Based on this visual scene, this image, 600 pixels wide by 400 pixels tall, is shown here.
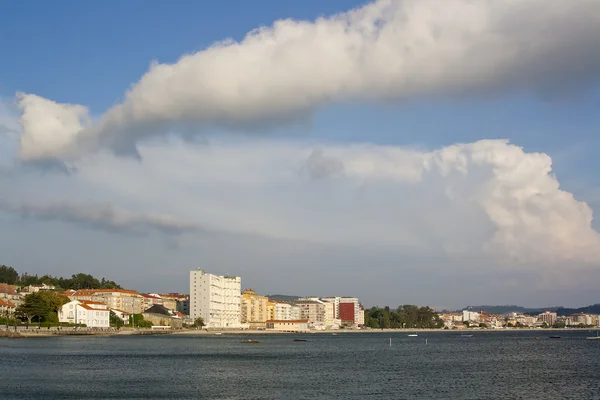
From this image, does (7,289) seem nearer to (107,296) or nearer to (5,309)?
(107,296)

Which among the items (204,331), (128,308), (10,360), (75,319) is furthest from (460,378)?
(128,308)

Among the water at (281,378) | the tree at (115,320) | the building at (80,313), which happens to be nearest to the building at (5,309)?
the building at (80,313)

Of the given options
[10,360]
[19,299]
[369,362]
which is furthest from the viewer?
[19,299]

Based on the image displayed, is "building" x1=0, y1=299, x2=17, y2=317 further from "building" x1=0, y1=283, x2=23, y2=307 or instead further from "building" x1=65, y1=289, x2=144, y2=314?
"building" x1=65, y1=289, x2=144, y2=314

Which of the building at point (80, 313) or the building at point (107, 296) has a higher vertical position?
the building at point (107, 296)

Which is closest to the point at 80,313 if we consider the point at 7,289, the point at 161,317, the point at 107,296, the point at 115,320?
the point at 115,320

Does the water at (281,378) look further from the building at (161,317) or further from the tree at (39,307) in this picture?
the building at (161,317)

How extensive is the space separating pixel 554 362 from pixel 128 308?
476ft

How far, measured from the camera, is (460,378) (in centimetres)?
5584

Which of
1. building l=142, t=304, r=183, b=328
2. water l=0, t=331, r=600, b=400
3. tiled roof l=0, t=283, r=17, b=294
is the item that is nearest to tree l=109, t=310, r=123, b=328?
building l=142, t=304, r=183, b=328

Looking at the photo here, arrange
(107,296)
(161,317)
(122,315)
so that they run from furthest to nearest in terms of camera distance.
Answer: (107,296)
(161,317)
(122,315)

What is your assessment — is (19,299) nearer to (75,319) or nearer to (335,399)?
(75,319)

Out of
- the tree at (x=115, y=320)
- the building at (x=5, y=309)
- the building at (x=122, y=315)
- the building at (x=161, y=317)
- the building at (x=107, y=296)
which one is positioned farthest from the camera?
the building at (x=107, y=296)

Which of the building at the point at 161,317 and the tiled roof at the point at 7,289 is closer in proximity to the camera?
the tiled roof at the point at 7,289
